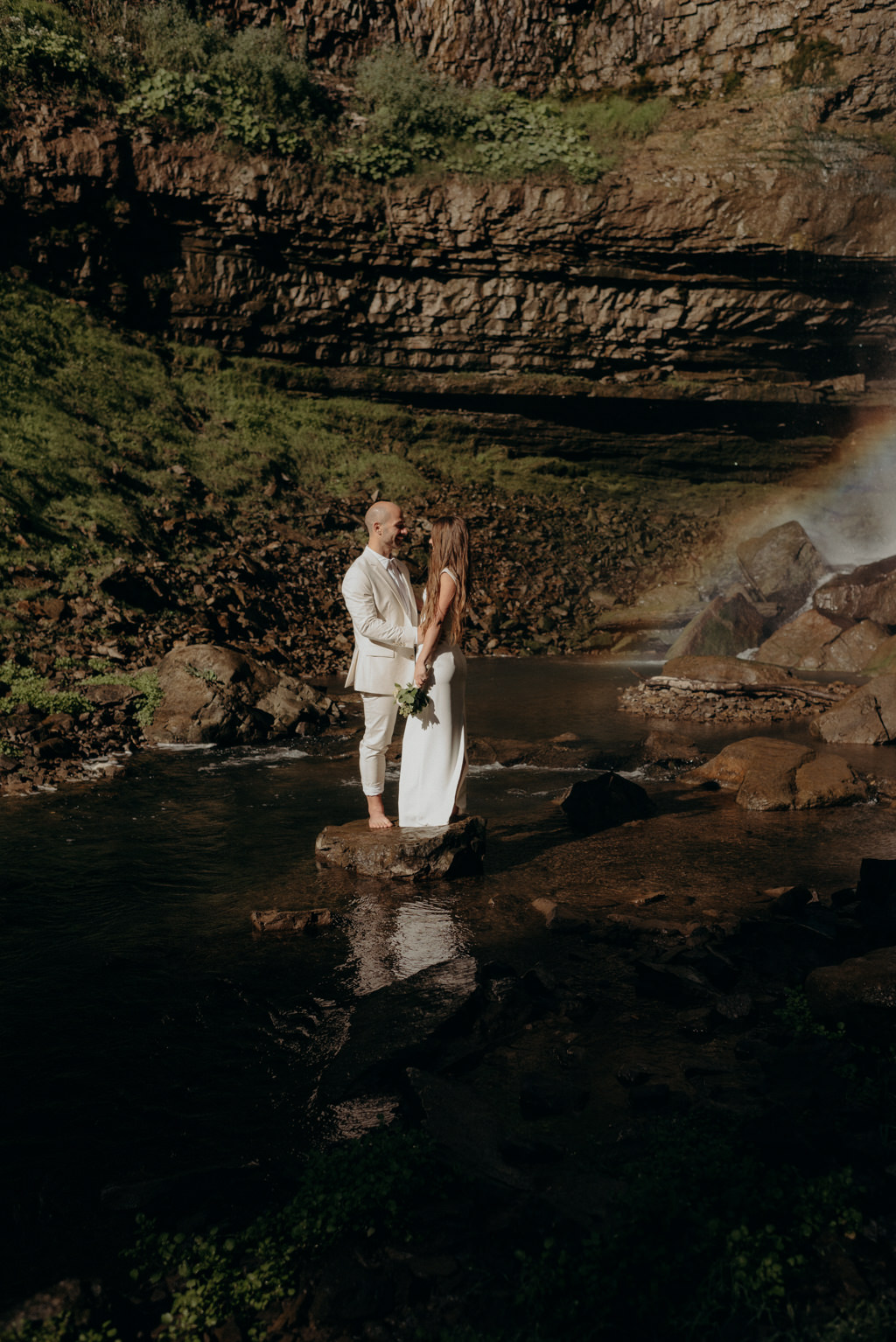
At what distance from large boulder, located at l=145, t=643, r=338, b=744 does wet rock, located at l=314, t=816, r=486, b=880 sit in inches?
183

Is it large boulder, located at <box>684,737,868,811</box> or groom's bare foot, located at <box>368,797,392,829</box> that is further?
large boulder, located at <box>684,737,868,811</box>

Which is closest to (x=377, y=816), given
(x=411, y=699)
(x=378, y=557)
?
(x=411, y=699)

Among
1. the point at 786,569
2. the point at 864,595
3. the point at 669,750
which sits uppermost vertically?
the point at 786,569

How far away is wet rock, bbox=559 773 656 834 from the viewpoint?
704cm

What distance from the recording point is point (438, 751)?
6078 mm

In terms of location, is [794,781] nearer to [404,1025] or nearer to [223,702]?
[404,1025]

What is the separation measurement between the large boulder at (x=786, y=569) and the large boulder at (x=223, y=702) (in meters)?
12.8

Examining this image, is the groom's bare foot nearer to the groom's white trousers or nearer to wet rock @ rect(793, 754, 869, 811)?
the groom's white trousers

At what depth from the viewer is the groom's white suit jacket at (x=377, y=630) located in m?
6.10

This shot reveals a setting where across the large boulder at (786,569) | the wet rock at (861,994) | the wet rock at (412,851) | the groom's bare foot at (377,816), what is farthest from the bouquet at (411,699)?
Answer: the large boulder at (786,569)

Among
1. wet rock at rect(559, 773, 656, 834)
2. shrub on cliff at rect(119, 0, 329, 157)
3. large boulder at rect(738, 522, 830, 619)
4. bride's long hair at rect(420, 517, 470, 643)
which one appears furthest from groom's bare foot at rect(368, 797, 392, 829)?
shrub on cliff at rect(119, 0, 329, 157)

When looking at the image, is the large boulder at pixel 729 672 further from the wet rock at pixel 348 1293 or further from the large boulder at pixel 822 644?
the wet rock at pixel 348 1293

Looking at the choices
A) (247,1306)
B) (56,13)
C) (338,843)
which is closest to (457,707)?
(338,843)

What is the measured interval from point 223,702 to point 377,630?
4932mm
